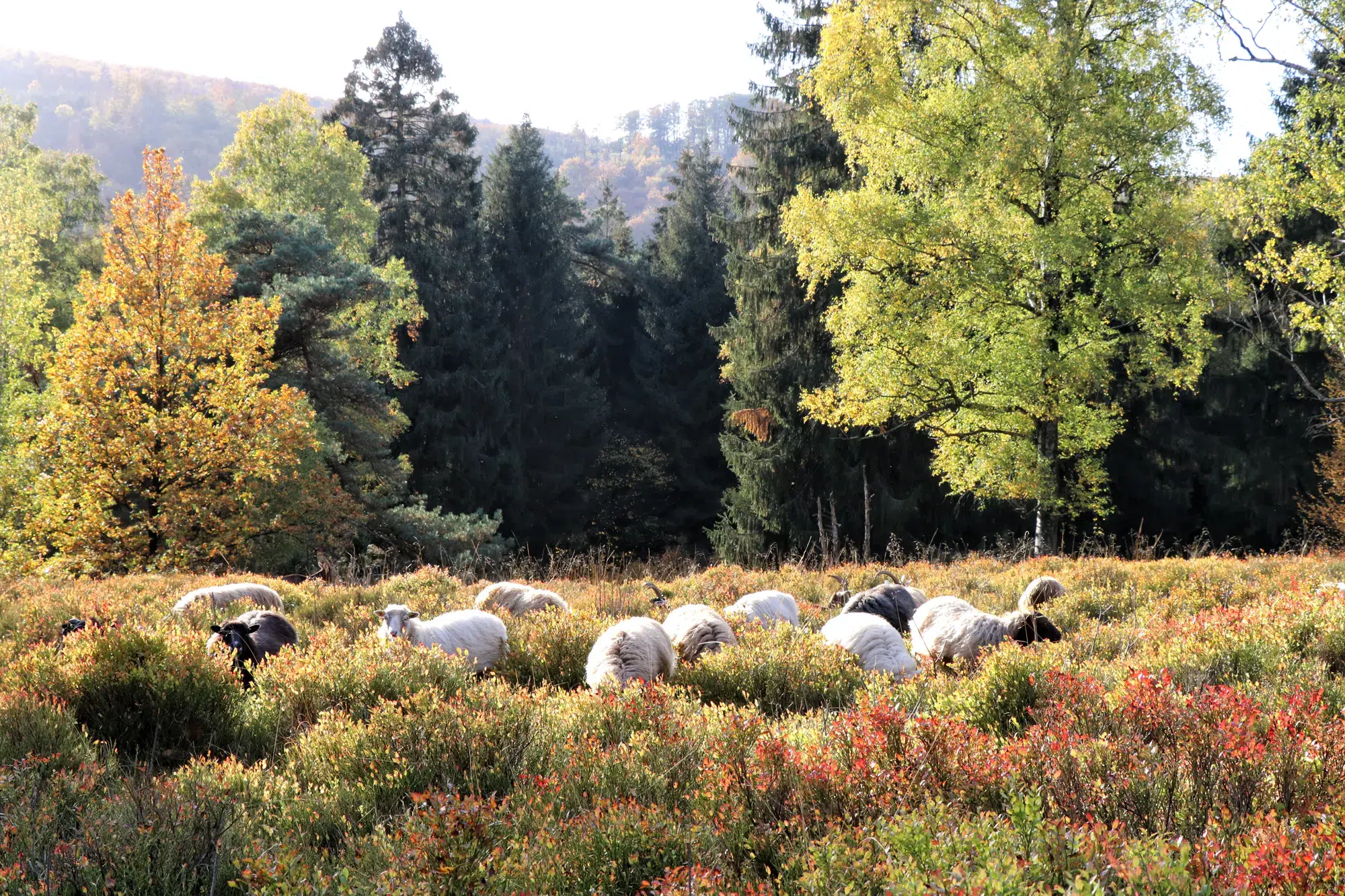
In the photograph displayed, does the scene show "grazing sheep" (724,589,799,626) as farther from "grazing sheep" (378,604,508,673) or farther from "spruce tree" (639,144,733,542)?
"spruce tree" (639,144,733,542)

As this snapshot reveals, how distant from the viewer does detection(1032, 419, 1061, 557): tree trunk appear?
50.3ft

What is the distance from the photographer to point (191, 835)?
11.4 feet

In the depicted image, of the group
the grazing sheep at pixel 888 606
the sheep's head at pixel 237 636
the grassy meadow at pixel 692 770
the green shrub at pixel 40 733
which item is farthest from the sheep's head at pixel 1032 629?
the green shrub at pixel 40 733

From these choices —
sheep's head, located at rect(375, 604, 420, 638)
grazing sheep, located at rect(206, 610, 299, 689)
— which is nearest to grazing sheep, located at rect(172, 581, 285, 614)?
grazing sheep, located at rect(206, 610, 299, 689)

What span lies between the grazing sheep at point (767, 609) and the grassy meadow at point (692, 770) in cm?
162

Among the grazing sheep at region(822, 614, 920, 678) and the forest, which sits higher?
the forest

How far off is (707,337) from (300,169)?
18657 millimetres

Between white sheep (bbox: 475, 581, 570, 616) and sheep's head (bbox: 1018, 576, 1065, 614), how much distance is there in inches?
205

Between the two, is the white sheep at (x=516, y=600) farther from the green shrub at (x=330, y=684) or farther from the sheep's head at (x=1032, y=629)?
the sheep's head at (x=1032, y=629)

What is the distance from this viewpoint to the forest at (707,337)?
14.5 meters

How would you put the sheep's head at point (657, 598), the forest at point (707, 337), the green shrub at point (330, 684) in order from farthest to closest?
1. the forest at point (707, 337)
2. the sheep's head at point (657, 598)
3. the green shrub at point (330, 684)

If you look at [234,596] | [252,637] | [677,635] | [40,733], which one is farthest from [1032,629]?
[234,596]

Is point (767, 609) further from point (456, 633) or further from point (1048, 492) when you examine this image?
point (1048, 492)

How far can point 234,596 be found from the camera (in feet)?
30.1
